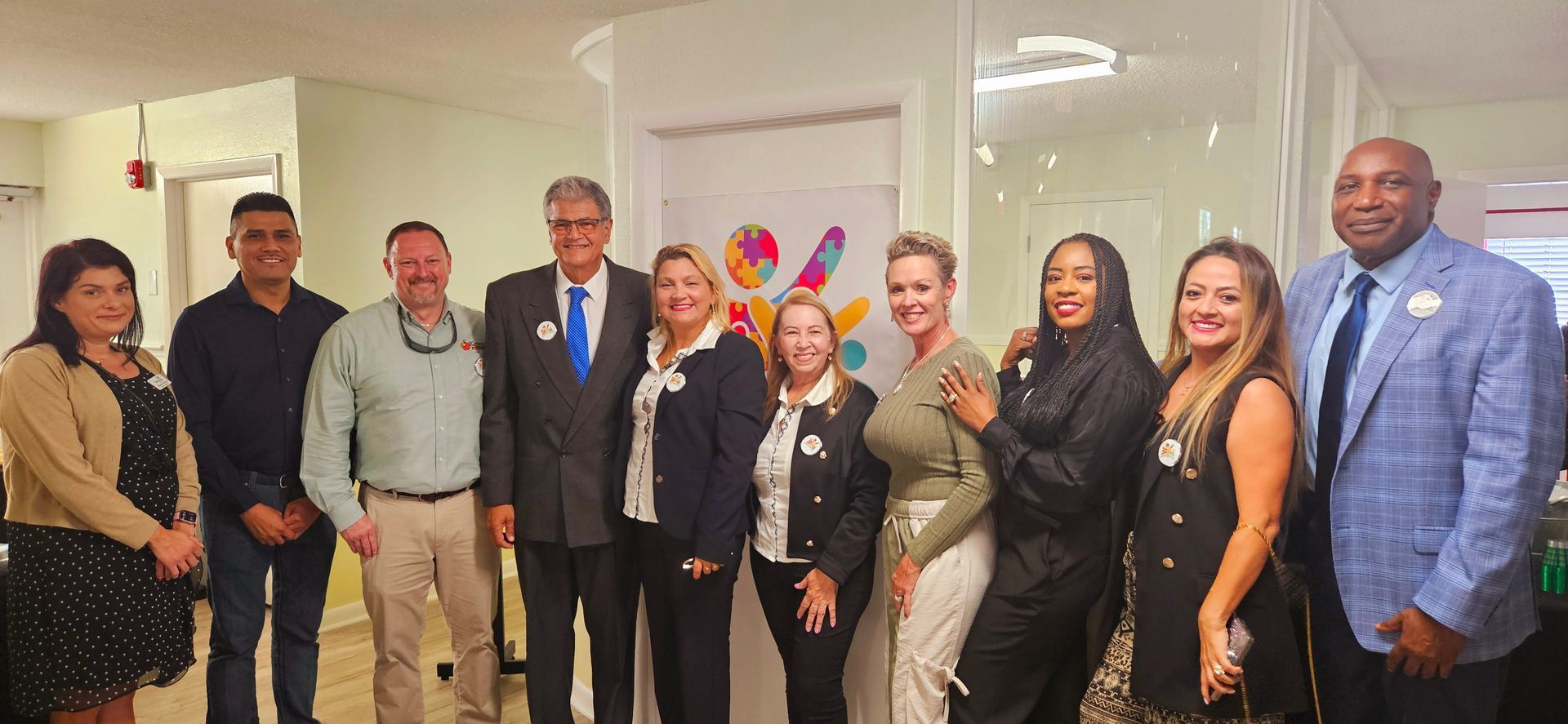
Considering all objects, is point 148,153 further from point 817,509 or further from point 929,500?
point 929,500

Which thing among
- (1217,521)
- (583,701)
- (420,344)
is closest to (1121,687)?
(1217,521)

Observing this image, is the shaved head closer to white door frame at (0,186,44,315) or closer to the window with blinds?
the window with blinds

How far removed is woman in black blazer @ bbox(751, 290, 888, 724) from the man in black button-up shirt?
1342 mm

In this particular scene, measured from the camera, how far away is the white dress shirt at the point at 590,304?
96.7 inches

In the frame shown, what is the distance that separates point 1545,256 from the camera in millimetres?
1523

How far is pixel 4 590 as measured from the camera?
2332 mm

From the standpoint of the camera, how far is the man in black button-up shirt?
8.12 feet

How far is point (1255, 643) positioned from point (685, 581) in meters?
1.33

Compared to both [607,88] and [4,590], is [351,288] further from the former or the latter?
[4,590]

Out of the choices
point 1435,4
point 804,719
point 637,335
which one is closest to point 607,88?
point 637,335

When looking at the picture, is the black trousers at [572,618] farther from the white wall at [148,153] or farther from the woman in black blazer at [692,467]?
the white wall at [148,153]

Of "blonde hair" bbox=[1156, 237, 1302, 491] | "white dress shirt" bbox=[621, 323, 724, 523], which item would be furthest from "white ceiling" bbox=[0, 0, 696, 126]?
"blonde hair" bbox=[1156, 237, 1302, 491]

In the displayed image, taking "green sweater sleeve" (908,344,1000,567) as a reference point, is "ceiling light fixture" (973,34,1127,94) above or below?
above

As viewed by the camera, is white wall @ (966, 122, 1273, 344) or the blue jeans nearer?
white wall @ (966, 122, 1273, 344)
